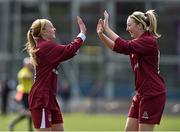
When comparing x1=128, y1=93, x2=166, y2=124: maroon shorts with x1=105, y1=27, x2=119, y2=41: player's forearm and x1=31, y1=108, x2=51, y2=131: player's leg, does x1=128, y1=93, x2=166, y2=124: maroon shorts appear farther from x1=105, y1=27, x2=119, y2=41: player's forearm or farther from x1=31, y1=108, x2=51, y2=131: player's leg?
x1=31, y1=108, x2=51, y2=131: player's leg

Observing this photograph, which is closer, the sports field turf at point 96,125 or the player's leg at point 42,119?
the player's leg at point 42,119

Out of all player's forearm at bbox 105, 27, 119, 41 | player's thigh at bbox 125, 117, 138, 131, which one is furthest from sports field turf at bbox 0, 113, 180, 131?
player's forearm at bbox 105, 27, 119, 41

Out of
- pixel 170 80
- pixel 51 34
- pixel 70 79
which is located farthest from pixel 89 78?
pixel 51 34

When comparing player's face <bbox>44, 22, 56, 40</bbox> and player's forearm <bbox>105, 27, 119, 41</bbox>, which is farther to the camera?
player's face <bbox>44, 22, 56, 40</bbox>

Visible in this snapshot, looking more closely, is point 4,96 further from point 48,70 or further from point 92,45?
point 48,70

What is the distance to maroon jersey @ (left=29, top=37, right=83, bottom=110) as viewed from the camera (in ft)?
37.2

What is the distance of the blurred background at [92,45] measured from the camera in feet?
137

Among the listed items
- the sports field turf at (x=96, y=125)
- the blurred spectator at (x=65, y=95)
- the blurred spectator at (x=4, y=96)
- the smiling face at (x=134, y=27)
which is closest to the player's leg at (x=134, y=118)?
the smiling face at (x=134, y=27)

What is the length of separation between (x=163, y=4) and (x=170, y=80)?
4401mm

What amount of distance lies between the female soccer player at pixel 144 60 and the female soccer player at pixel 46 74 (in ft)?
2.21

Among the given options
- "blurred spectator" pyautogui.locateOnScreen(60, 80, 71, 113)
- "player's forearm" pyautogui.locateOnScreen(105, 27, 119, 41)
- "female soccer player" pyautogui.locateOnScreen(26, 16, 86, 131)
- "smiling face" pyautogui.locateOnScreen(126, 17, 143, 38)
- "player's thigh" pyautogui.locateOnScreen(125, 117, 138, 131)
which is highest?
"smiling face" pyautogui.locateOnScreen(126, 17, 143, 38)

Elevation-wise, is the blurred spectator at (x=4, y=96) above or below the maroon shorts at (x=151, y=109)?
below

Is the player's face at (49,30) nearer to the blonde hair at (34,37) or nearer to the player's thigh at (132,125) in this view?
the blonde hair at (34,37)

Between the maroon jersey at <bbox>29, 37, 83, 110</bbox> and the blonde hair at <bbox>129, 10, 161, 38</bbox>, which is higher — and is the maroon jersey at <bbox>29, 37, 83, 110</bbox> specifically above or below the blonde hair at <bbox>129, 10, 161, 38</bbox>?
below
